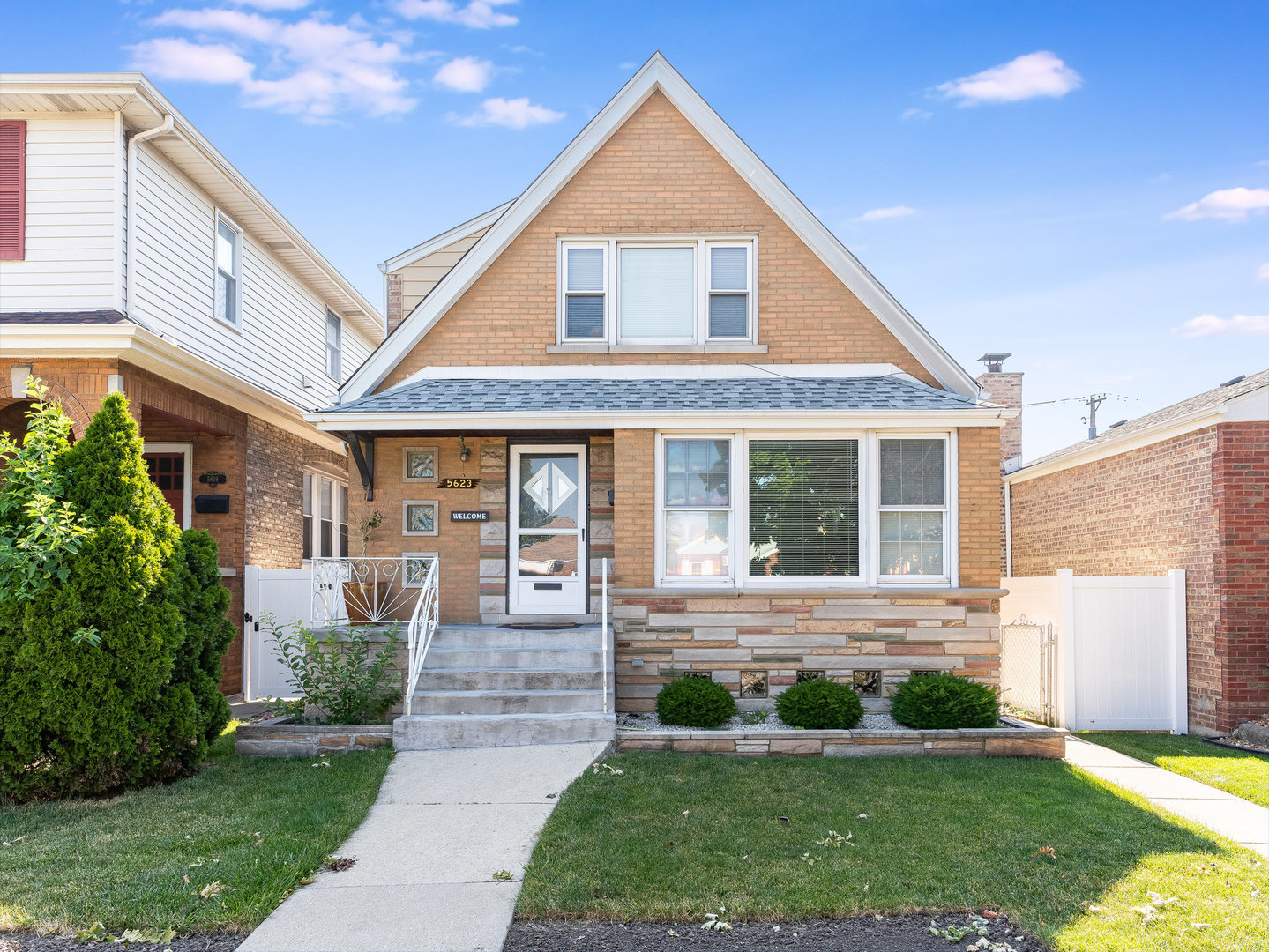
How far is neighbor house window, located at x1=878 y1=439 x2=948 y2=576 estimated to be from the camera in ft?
31.8

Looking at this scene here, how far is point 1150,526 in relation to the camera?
11047mm

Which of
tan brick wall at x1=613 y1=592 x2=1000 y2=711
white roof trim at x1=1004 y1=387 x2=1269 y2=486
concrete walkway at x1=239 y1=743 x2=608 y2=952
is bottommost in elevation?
concrete walkway at x1=239 y1=743 x2=608 y2=952

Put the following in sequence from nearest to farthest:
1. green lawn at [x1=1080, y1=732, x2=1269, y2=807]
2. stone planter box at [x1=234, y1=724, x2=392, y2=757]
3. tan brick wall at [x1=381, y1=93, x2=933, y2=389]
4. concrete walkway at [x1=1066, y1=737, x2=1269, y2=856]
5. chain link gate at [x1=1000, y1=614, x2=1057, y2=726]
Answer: concrete walkway at [x1=1066, y1=737, x2=1269, y2=856] < green lawn at [x1=1080, y1=732, x2=1269, y2=807] < stone planter box at [x1=234, y1=724, x2=392, y2=757] < chain link gate at [x1=1000, y1=614, x2=1057, y2=726] < tan brick wall at [x1=381, y1=93, x2=933, y2=389]

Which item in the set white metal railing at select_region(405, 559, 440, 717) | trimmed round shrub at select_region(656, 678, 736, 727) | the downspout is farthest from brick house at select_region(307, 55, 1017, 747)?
the downspout

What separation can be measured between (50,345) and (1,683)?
401cm

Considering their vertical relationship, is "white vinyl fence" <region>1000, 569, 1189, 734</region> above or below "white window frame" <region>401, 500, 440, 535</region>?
below

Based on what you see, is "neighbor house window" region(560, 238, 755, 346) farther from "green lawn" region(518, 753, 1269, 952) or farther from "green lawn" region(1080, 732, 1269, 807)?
"green lawn" region(1080, 732, 1269, 807)

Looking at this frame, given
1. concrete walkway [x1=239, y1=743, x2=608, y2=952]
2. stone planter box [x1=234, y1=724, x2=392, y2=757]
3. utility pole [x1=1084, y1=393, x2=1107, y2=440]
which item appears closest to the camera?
concrete walkway [x1=239, y1=743, x2=608, y2=952]

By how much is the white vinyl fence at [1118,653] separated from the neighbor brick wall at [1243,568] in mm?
564

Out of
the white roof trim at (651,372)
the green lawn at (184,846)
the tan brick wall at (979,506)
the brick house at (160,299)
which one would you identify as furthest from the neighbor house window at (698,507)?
the brick house at (160,299)

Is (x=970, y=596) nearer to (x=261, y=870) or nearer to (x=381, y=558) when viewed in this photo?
(x=381, y=558)

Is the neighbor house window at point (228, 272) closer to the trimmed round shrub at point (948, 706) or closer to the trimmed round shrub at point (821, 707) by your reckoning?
the trimmed round shrub at point (821, 707)

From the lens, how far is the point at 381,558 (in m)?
9.90

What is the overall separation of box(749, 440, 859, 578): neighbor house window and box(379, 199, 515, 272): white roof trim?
19.0 ft
